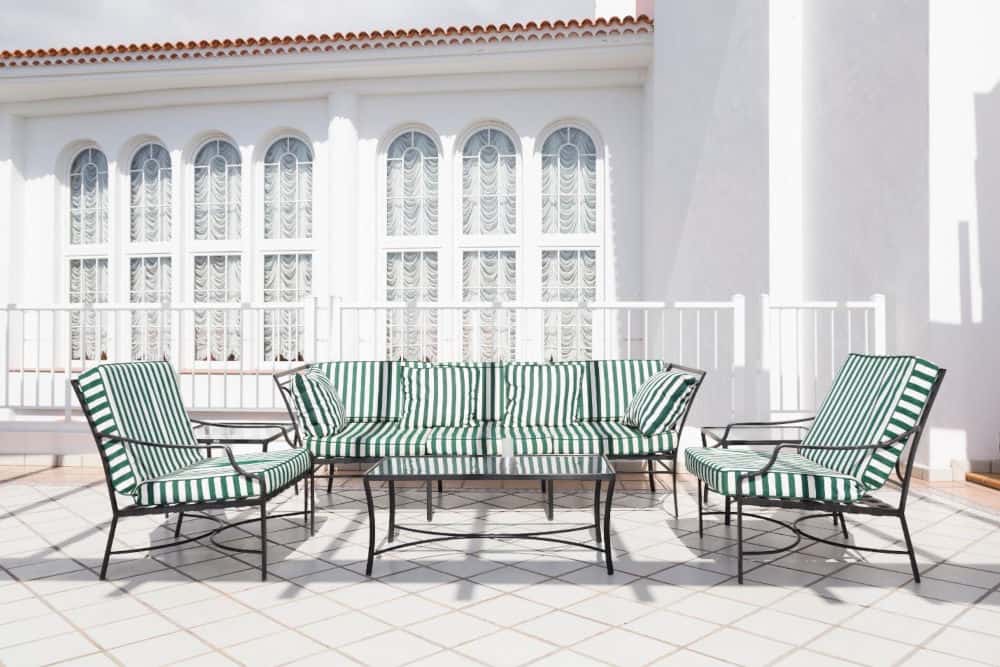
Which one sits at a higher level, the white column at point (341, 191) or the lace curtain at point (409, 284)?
the white column at point (341, 191)

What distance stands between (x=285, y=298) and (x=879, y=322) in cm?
671

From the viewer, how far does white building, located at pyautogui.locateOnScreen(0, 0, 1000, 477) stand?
6.20 meters

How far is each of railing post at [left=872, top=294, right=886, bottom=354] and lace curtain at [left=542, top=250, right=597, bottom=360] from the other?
3.59 m

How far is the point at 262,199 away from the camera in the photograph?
9.12 m

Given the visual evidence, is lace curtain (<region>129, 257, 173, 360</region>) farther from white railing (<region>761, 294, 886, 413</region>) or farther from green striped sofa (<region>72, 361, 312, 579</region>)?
white railing (<region>761, 294, 886, 413</region>)

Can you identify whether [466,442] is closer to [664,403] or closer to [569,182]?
[664,403]

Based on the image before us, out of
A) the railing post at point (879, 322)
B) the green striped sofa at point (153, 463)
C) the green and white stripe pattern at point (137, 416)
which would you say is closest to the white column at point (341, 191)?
the green and white stripe pattern at point (137, 416)

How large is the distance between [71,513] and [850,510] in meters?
4.64

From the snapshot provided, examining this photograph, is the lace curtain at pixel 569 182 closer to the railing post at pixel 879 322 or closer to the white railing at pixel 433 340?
the white railing at pixel 433 340

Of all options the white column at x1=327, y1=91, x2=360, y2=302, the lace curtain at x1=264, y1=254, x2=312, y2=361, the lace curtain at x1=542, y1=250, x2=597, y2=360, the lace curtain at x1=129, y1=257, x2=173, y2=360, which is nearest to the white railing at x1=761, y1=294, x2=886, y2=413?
the lace curtain at x1=542, y1=250, x2=597, y2=360

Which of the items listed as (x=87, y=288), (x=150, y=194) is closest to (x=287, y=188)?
(x=150, y=194)

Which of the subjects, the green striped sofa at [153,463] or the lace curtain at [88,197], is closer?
the green striped sofa at [153,463]

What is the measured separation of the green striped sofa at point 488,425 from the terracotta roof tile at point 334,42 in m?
4.33

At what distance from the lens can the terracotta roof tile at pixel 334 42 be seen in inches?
308
